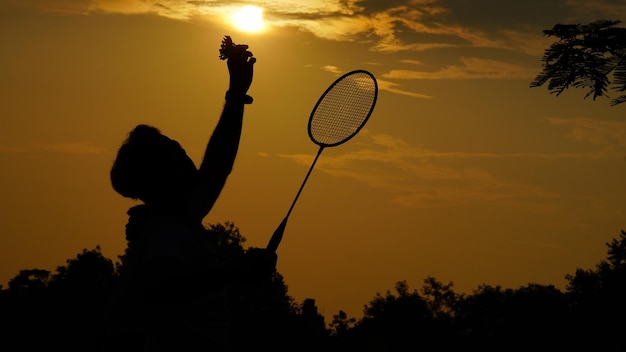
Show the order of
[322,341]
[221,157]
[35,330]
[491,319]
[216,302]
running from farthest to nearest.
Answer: [491,319] < [322,341] < [35,330] < [221,157] < [216,302]

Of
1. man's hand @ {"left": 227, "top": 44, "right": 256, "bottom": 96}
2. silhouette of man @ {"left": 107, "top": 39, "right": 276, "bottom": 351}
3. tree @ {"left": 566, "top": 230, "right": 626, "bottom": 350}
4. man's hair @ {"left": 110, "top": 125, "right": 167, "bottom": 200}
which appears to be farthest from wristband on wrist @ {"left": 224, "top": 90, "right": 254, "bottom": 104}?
tree @ {"left": 566, "top": 230, "right": 626, "bottom": 350}

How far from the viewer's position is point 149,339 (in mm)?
6082

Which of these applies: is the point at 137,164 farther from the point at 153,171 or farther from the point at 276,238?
the point at 276,238

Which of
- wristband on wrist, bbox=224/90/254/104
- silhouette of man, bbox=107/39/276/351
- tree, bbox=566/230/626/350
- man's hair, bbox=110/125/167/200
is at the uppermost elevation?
tree, bbox=566/230/626/350

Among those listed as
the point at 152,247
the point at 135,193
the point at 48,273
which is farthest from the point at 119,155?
the point at 48,273

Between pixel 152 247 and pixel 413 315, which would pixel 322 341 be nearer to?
pixel 413 315

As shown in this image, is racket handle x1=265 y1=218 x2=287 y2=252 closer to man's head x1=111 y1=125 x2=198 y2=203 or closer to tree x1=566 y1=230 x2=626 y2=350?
man's head x1=111 y1=125 x2=198 y2=203

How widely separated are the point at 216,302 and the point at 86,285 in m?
82.6

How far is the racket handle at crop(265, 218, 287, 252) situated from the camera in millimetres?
6479

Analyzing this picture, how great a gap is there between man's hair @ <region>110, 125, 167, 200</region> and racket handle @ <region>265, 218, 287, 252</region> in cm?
83

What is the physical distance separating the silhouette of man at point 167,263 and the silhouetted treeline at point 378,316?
52668 mm

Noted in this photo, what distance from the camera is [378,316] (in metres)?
116

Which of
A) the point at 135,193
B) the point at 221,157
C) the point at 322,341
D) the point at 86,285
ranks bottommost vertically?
the point at 135,193

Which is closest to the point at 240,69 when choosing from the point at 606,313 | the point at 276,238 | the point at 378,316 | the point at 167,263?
the point at 276,238
